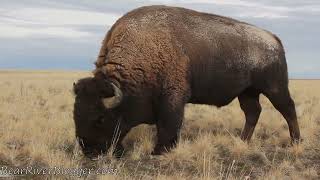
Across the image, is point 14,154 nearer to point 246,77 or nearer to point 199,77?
point 199,77

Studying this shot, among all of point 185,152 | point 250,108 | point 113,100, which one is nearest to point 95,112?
point 113,100

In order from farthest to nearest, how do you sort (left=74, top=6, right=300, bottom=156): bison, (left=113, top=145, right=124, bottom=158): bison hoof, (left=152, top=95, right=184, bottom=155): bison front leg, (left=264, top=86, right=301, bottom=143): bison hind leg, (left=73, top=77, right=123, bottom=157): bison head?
(left=264, top=86, right=301, bottom=143): bison hind leg
(left=152, top=95, right=184, bottom=155): bison front leg
(left=113, top=145, right=124, bottom=158): bison hoof
(left=74, top=6, right=300, bottom=156): bison
(left=73, top=77, right=123, bottom=157): bison head

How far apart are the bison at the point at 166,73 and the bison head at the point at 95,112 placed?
0.05 ft

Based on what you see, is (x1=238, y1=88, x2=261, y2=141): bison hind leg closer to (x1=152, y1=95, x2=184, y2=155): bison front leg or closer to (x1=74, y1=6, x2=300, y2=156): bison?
(x1=74, y1=6, x2=300, y2=156): bison

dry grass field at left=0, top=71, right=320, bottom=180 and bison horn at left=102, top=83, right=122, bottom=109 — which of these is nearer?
dry grass field at left=0, top=71, right=320, bottom=180

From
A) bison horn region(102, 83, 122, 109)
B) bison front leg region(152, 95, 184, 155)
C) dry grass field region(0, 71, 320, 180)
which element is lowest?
dry grass field region(0, 71, 320, 180)

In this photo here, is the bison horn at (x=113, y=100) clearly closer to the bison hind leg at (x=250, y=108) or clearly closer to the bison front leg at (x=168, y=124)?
the bison front leg at (x=168, y=124)

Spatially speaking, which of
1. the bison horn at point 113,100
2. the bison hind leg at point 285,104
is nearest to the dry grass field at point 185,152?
the bison hind leg at point 285,104

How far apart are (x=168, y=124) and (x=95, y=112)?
1271 mm

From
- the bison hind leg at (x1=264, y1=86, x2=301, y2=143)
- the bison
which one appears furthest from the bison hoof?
the bison hind leg at (x1=264, y1=86, x2=301, y2=143)

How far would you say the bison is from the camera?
7387 millimetres

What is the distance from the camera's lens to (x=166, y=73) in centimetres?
795

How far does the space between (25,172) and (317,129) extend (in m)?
6.93

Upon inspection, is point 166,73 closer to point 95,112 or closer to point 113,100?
point 113,100
